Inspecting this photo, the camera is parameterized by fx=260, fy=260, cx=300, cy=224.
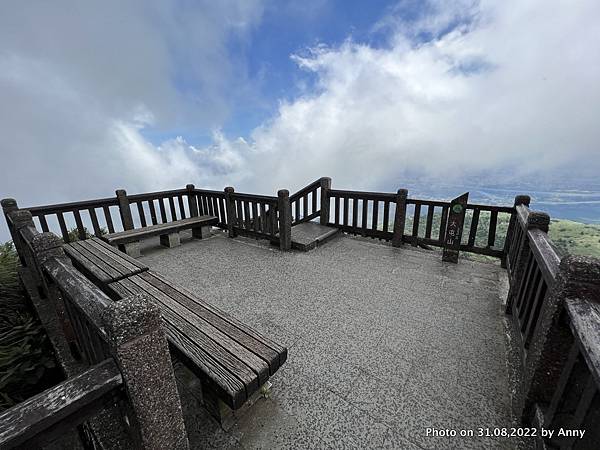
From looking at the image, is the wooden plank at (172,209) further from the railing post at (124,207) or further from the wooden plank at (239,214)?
the wooden plank at (239,214)

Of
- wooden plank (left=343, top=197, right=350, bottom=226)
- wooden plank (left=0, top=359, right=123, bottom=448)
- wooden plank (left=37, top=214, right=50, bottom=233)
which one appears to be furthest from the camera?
wooden plank (left=343, top=197, right=350, bottom=226)

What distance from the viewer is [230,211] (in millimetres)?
5891

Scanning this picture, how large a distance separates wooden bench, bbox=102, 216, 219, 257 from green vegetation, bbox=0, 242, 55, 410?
1451 mm

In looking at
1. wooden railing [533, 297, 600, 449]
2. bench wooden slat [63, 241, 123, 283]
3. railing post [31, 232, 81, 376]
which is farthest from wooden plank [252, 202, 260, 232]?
wooden railing [533, 297, 600, 449]

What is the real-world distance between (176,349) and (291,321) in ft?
4.67

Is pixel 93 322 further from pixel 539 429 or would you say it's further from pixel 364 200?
pixel 364 200

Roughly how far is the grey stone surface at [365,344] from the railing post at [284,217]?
30 centimetres

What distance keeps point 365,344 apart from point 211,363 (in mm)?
1595

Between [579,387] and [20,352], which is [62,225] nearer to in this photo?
[20,352]

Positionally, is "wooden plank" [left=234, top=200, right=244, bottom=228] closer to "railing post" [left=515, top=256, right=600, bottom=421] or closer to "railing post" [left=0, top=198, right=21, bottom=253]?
"railing post" [left=0, top=198, right=21, bottom=253]

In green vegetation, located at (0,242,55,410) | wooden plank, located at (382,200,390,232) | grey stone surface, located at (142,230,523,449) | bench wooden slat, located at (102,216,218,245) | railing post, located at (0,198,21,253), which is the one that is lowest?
green vegetation, located at (0,242,55,410)

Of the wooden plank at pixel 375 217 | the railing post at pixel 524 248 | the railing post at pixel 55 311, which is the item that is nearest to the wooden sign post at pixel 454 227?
the wooden plank at pixel 375 217

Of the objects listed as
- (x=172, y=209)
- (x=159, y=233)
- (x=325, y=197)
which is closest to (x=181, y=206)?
(x=172, y=209)

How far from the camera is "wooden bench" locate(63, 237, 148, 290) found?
2852 millimetres
